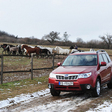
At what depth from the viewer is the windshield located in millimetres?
8718

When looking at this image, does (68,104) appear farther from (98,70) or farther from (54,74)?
(98,70)

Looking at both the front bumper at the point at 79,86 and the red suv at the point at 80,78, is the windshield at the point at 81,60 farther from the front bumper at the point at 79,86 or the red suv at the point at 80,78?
the front bumper at the point at 79,86

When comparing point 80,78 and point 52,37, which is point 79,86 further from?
point 52,37

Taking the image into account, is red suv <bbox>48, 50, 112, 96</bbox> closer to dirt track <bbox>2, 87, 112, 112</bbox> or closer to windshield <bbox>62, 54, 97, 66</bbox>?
windshield <bbox>62, 54, 97, 66</bbox>

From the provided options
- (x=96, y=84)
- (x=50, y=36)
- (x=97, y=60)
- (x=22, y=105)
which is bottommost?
(x=22, y=105)

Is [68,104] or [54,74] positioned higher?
[54,74]

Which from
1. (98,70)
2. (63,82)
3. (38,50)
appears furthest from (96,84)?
(38,50)

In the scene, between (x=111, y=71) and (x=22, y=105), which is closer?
(x=22, y=105)

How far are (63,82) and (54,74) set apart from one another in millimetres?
533

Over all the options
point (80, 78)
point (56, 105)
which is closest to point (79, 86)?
point (80, 78)

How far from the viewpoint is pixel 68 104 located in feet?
21.9

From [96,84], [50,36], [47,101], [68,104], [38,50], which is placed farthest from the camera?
[50,36]

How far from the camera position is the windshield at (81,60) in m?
8.72

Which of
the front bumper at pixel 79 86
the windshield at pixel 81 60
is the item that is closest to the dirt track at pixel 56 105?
the front bumper at pixel 79 86
